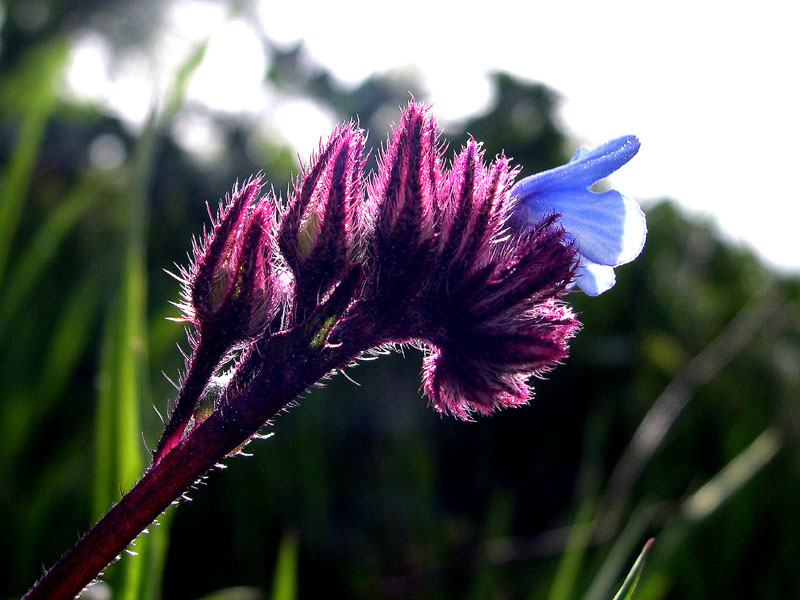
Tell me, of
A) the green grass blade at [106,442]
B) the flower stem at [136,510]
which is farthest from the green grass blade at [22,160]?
the flower stem at [136,510]

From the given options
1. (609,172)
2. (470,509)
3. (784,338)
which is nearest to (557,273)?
(609,172)

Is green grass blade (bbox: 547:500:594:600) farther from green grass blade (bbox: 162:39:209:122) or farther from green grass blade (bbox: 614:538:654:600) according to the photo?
green grass blade (bbox: 162:39:209:122)

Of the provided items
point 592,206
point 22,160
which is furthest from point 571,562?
point 22,160

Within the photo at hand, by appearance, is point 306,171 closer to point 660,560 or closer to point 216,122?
point 660,560

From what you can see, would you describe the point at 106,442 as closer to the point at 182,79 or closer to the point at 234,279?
the point at 234,279

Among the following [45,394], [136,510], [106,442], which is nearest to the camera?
[136,510]

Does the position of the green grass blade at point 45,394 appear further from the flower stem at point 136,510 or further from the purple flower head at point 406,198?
the purple flower head at point 406,198

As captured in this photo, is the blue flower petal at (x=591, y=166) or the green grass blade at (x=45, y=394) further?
the green grass blade at (x=45, y=394)
